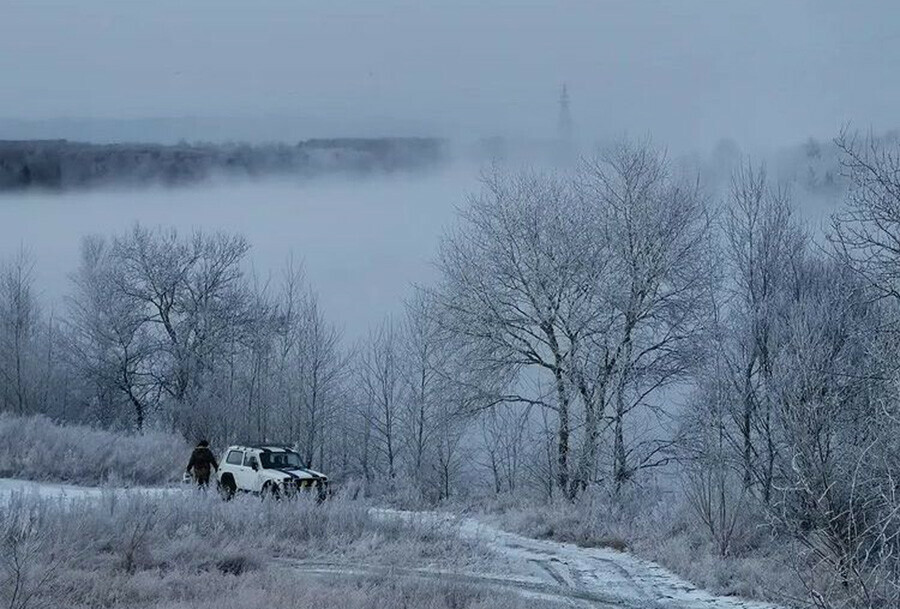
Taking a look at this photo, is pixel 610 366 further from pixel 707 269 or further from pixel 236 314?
pixel 236 314

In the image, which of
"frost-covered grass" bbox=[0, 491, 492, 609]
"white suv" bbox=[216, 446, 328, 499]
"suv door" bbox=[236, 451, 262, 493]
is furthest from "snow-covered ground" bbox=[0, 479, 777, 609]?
"suv door" bbox=[236, 451, 262, 493]

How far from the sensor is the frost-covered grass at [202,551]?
12.6 m

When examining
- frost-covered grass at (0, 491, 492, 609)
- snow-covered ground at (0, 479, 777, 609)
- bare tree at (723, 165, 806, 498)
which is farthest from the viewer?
bare tree at (723, 165, 806, 498)

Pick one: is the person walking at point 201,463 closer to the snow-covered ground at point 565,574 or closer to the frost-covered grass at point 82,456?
the frost-covered grass at point 82,456

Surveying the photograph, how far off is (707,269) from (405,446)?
17602mm

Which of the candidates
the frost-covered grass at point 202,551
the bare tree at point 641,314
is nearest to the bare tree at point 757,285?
the bare tree at point 641,314

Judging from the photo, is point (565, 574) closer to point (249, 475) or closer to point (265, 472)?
point (265, 472)

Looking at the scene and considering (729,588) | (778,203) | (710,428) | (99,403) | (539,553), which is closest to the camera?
(729,588)

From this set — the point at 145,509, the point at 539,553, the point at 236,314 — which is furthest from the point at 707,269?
the point at 236,314

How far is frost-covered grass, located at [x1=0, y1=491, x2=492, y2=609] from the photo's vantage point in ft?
41.3

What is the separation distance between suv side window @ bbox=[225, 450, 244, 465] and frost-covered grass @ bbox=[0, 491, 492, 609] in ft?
16.6

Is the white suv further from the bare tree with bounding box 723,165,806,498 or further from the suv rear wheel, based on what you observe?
the bare tree with bounding box 723,165,806,498

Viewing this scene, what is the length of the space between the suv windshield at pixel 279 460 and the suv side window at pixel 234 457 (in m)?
0.76

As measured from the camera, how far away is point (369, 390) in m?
45.9
